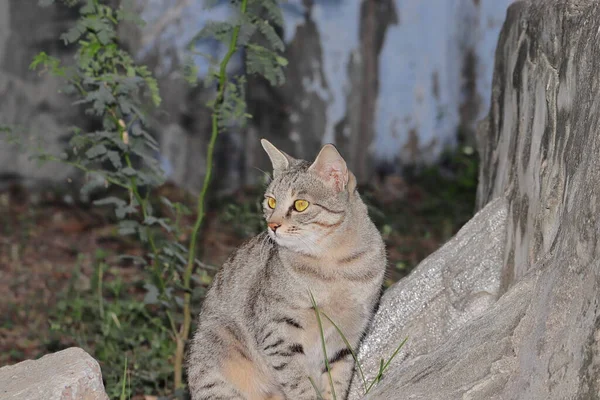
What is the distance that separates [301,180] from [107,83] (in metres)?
1.18

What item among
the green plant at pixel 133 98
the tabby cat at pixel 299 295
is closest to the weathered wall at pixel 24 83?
the green plant at pixel 133 98

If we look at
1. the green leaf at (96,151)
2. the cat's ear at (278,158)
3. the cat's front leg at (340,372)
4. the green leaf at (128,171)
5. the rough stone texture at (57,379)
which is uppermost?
the cat's ear at (278,158)

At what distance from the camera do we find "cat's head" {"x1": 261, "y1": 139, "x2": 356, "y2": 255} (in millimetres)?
3869

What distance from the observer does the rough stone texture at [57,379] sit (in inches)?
128

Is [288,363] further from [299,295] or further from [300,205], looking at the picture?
[300,205]

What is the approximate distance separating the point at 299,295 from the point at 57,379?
3.74ft

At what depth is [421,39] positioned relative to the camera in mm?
8164

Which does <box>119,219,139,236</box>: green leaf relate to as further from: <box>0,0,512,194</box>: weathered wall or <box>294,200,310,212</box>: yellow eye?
<box>0,0,512,194</box>: weathered wall

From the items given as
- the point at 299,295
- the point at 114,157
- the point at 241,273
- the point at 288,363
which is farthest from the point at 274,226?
the point at 114,157

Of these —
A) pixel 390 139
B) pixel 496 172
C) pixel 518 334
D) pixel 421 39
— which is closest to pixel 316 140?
pixel 390 139

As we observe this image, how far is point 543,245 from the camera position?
336cm

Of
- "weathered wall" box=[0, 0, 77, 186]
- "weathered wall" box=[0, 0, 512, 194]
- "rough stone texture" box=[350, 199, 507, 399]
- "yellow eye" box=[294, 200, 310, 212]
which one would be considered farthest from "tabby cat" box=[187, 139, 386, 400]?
"weathered wall" box=[0, 0, 77, 186]

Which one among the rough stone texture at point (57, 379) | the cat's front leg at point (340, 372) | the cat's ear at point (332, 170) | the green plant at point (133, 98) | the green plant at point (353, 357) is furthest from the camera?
the green plant at point (133, 98)

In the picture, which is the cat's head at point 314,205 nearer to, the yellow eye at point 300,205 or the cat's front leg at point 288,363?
the yellow eye at point 300,205
